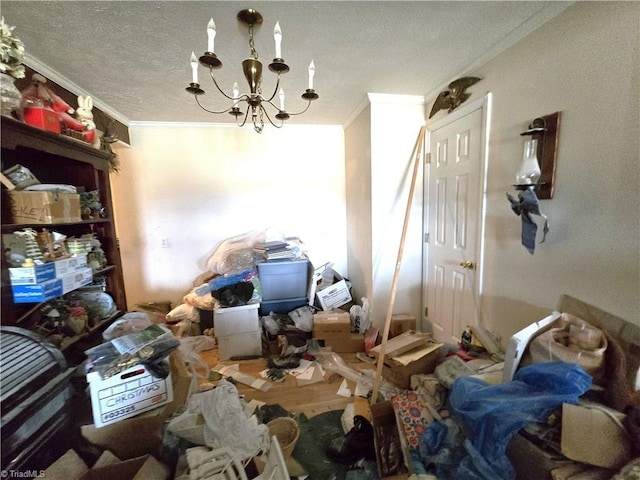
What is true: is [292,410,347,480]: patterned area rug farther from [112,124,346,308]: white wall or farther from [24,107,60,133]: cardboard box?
[24,107,60,133]: cardboard box

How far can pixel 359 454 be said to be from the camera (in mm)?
1327

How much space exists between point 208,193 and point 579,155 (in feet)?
9.84

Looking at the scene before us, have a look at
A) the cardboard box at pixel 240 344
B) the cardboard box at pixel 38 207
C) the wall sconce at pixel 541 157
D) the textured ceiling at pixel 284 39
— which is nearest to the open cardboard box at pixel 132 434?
the cardboard box at pixel 38 207

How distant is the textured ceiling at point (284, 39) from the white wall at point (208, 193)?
2.62 ft

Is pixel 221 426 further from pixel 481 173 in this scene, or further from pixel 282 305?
pixel 481 173

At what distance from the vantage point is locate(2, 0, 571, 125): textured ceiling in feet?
3.95

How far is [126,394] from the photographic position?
1.13m

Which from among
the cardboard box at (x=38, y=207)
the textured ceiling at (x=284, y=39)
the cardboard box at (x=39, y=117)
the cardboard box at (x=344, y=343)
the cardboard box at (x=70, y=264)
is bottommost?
the cardboard box at (x=344, y=343)

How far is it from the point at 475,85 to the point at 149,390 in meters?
2.57

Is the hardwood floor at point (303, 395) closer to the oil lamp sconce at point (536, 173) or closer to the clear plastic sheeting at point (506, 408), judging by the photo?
the clear plastic sheeting at point (506, 408)

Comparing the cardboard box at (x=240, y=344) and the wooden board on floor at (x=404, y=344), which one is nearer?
the wooden board on floor at (x=404, y=344)

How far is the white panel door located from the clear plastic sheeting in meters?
0.83

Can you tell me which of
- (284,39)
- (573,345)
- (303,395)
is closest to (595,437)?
(573,345)

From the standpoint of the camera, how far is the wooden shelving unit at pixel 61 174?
3.69ft
